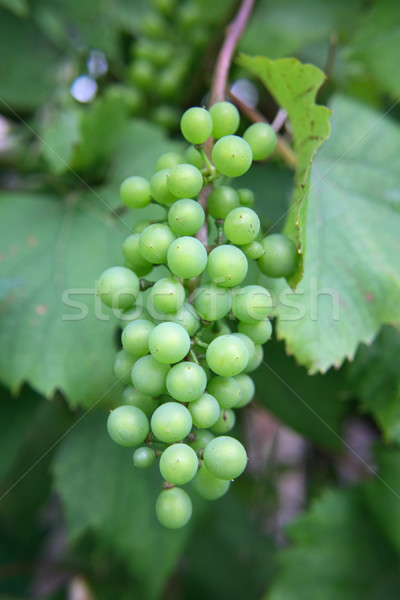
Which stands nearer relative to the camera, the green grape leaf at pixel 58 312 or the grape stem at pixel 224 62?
the grape stem at pixel 224 62

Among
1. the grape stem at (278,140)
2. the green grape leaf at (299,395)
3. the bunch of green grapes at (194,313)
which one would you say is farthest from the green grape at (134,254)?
the green grape leaf at (299,395)

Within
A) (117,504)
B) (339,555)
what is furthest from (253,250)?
(339,555)

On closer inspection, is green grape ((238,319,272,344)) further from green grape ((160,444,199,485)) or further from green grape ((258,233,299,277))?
green grape ((160,444,199,485))

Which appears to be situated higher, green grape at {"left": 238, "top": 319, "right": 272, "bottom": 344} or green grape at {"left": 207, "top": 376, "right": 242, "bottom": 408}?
green grape at {"left": 238, "top": 319, "right": 272, "bottom": 344}

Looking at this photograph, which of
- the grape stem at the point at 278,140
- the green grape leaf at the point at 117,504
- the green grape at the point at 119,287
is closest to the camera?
the green grape at the point at 119,287

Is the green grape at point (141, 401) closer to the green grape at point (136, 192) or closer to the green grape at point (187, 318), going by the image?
the green grape at point (187, 318)

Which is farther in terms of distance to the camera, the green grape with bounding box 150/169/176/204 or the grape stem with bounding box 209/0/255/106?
the grape stem with bounding box 209/0/255/106

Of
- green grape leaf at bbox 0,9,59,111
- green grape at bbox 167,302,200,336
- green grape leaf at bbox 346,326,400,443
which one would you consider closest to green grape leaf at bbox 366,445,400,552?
green grape leaf at bbox 346,326,400,443

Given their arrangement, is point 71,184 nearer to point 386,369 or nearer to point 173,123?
point 173,123
